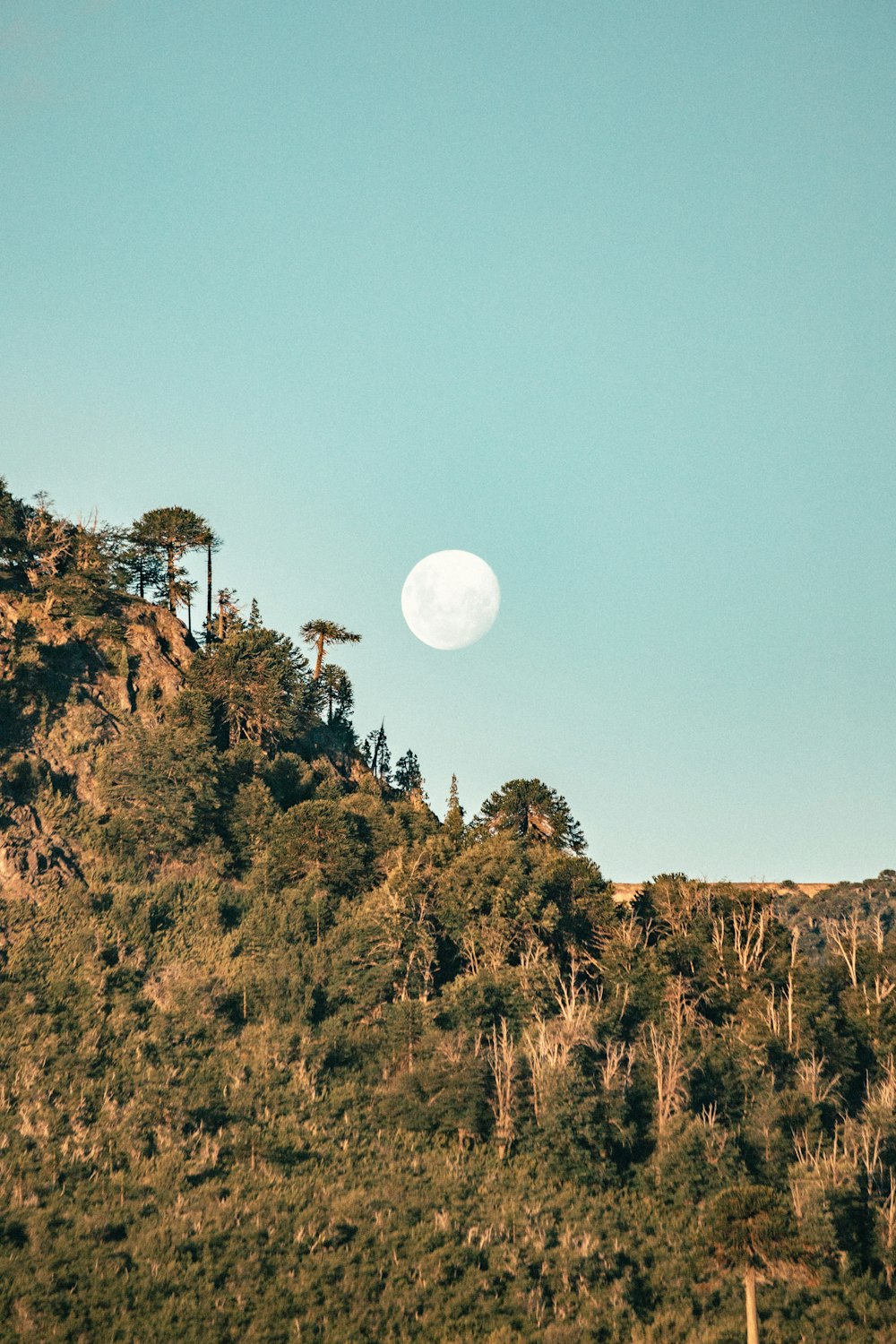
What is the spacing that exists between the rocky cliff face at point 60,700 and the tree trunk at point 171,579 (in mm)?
1603

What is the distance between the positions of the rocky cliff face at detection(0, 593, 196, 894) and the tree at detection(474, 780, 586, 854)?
36253 mm

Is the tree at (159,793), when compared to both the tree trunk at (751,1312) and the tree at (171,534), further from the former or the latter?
the tree trunk at (751,1312)

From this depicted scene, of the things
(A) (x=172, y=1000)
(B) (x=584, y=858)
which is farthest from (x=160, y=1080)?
(B) (x=584, y=858)

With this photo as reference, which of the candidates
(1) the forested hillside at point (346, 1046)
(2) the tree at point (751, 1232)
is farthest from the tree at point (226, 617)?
(2) the tree at point (751, 1232)

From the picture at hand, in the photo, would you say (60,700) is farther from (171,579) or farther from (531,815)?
(531,815)

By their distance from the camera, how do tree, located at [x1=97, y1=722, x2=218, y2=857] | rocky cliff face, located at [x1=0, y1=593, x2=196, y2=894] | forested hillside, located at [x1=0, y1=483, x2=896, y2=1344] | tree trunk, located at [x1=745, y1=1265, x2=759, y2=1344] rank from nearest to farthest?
tree trunk, located at [x1=745, y1=1265, x2=759, y2=1344]
forested hillside, located at [x1=0, y1=483, x2=896, y2=1344]
rocky cliff face, located at [x1=0, y1=593, x2=196, y2=894]
tree, located at [x1=97, y1=722, x2=218, y2=857]

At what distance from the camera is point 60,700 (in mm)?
101000

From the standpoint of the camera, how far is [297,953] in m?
84.1

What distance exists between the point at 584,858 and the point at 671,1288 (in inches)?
1766

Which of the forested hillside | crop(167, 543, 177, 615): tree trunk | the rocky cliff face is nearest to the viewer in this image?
the forested hillside

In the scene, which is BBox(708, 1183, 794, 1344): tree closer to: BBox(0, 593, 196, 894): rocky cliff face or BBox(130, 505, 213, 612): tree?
BBox(0, 593, 196, 894): rocky cliff face

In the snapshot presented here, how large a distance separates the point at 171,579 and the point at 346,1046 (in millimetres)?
62528

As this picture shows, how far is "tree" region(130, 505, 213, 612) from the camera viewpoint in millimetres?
115312

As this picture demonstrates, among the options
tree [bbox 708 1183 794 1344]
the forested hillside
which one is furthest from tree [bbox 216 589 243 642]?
tree [bbox 708 1183 794 1344]
